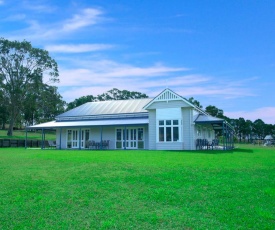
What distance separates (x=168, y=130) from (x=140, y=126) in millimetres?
3669

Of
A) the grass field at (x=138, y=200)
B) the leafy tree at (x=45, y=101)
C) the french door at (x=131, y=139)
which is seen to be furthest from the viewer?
the leafy tree at (x=45, y=101)

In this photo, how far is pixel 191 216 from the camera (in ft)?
17.9

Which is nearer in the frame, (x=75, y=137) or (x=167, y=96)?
(x=167, y=96)

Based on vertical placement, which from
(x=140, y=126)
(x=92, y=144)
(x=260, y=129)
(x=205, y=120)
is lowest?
(x=92, y=144)

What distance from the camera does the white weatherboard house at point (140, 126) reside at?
24.1 meters

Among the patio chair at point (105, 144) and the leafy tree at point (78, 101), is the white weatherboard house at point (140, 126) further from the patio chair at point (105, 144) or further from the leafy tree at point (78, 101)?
the leafy tree at point (78, 101)

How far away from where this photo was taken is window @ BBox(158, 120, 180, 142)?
944 inches

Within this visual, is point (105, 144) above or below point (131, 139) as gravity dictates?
below

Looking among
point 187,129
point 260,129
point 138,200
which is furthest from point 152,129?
point 260,129

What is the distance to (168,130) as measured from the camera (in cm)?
2430

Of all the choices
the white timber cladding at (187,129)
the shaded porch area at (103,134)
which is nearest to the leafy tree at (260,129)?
the shaded porch area at (103,134)

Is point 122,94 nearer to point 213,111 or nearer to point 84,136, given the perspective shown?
point 213,111

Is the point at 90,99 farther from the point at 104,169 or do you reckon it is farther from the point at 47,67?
the point at 104,169

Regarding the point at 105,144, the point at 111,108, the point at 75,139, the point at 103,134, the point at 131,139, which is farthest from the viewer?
the point at 111,108
